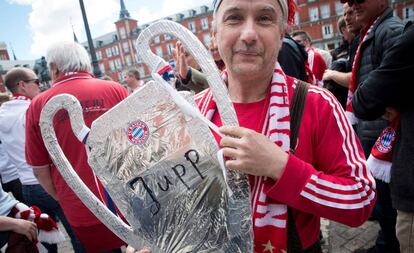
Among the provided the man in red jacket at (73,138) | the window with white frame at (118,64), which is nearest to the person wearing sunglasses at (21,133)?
the man in red jacket at (73,138)

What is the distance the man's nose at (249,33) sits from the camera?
0.91 meters

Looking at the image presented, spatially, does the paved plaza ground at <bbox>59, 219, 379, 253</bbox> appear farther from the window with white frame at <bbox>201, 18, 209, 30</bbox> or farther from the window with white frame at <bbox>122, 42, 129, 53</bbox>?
the window with white frame at <bbox>122, 42, 129, 53</bbox>

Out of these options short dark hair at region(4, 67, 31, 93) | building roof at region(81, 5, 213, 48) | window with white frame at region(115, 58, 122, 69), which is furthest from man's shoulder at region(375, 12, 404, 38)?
window with white frame at region(115, 58, 122, 69)

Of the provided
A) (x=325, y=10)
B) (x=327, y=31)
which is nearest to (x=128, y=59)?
(x=325, y=10)

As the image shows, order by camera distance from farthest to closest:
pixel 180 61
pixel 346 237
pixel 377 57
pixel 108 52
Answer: pixel 108 52
pixel 346 237
pixel 180 61
pixel 377 57

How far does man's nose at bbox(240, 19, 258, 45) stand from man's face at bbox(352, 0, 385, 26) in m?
1.75

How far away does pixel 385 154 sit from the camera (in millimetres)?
1776

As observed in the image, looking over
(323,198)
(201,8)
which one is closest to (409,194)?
(323,198)

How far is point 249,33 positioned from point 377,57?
1.56m

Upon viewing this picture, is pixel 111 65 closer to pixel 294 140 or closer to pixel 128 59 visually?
pixel 128 59

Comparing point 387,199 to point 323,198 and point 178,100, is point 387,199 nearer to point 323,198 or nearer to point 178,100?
point 323,198

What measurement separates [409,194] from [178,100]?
1.54m

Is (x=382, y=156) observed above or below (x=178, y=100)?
below

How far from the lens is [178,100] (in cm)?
81
